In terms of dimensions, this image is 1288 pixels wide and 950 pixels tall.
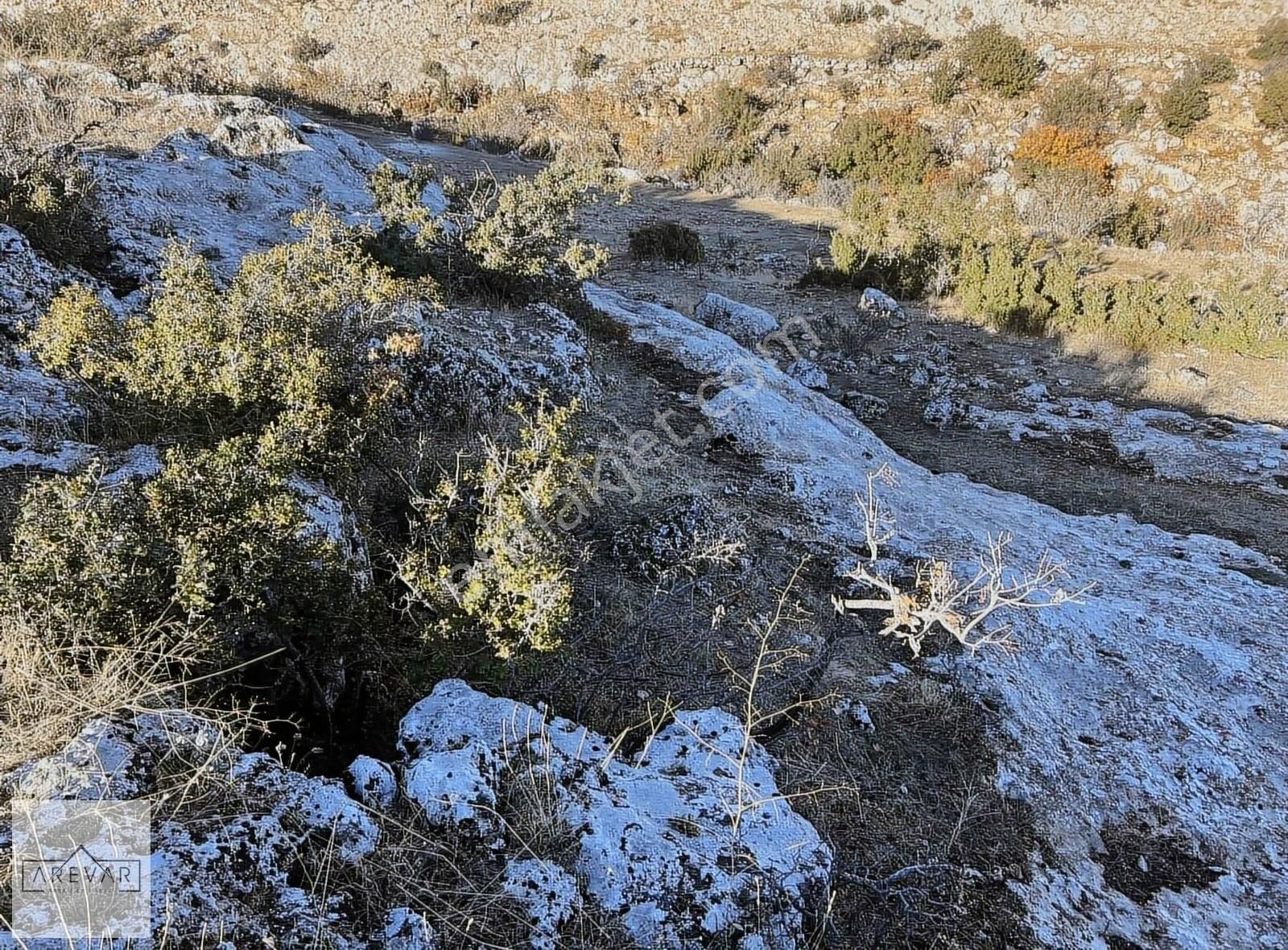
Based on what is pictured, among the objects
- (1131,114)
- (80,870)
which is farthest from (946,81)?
(80,870)

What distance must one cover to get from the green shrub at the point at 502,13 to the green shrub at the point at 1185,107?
16.7 meters

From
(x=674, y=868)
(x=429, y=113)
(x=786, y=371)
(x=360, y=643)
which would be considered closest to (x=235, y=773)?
(x=360, y=643)

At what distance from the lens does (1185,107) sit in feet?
52.6

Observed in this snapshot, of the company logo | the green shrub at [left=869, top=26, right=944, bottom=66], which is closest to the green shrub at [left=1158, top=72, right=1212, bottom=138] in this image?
the green shrub at [left=869, top=26, right=944, bottom=66]

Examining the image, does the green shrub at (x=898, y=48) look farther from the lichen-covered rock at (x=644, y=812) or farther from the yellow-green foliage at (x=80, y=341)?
the lichen-covered rock at (x=644, y=812)

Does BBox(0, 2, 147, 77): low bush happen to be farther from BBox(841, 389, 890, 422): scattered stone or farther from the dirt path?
BBox(841, 389, 890, 422): scattered stone

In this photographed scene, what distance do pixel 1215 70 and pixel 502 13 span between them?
17992 millimetres

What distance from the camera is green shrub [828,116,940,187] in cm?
1550

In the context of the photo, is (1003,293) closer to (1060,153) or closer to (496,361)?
(1060,153)

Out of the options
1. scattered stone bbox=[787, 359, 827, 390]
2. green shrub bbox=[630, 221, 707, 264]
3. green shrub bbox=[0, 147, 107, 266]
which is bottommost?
scattered stone bbox=[787, 359, 827, 390]

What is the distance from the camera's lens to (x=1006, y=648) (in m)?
3.72

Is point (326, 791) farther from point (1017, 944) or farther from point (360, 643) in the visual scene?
point (1017, 944)

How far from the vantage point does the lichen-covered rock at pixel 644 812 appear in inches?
80.5

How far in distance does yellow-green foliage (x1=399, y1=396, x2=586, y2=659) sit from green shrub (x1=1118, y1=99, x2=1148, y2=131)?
19.1 metres
